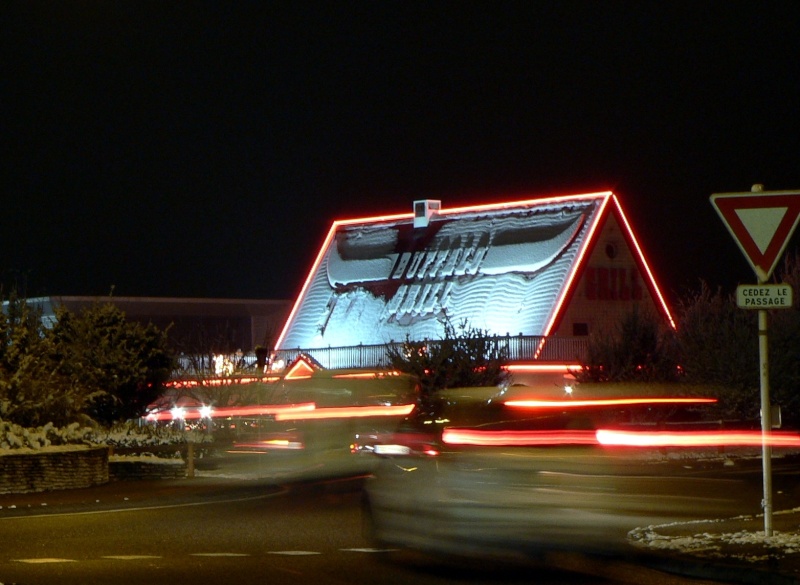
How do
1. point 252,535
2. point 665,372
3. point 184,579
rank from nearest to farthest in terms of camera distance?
point 184,579
point 252,535
point 665,372

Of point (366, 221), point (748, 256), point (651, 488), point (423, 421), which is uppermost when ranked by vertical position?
point (366, 221)

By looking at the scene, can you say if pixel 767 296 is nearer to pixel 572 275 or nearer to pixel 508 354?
pixel 508 354

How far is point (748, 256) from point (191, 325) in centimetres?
6249

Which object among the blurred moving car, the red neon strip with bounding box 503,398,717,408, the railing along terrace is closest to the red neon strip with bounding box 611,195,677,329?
the railing along terrace

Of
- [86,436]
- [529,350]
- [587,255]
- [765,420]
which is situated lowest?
[86,436]

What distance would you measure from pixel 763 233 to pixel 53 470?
14.6 meters

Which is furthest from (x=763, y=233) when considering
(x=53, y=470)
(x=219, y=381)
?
(x=219, y=381)

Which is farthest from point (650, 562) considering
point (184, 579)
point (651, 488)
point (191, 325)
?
point (191, 325)

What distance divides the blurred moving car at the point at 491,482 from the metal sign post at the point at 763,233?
7.14 feet

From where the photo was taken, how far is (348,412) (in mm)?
21359

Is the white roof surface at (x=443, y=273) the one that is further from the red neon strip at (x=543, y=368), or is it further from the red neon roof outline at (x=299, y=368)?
A: the red neon roof outline at (x=299, y=368)

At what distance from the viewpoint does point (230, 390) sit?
44.6 meters

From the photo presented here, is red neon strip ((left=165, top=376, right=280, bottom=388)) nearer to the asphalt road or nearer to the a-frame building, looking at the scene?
the a-frame building

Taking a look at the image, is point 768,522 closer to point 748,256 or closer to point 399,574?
point 748,256
